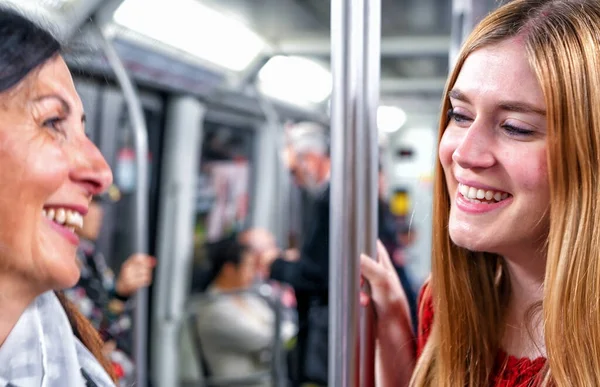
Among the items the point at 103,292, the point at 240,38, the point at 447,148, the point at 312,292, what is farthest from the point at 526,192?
the point at 240,38

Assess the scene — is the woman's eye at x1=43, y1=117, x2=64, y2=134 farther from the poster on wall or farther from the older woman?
the poster on wall

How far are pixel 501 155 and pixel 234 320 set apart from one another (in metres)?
3.21

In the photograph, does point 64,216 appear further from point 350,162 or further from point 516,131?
point 516,131

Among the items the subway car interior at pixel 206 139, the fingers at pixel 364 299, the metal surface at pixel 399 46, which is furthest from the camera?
the metal surface at pixel 399 46

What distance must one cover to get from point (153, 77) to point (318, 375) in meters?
2.19

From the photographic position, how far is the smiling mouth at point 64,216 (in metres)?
0.72

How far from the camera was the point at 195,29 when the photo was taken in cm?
421

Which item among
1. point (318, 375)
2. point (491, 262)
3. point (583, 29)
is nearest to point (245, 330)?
point (318, 375)

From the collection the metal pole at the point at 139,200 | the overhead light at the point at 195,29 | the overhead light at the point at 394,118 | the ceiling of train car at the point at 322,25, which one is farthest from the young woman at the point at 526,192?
the overhead light at the point at 394,118

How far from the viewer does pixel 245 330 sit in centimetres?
404

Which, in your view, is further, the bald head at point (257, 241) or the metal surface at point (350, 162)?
the bald head at point (257, 241)

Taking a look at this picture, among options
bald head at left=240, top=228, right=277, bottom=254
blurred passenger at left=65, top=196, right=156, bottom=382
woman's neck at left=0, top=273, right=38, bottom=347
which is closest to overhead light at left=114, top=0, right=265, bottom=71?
bald head at left=240, top=228, right=277, bottom=254

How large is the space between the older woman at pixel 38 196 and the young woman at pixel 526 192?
50 centimetres

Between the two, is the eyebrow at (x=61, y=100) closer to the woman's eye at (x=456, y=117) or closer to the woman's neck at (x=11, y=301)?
the woman's neck at (x=11, y=301)
